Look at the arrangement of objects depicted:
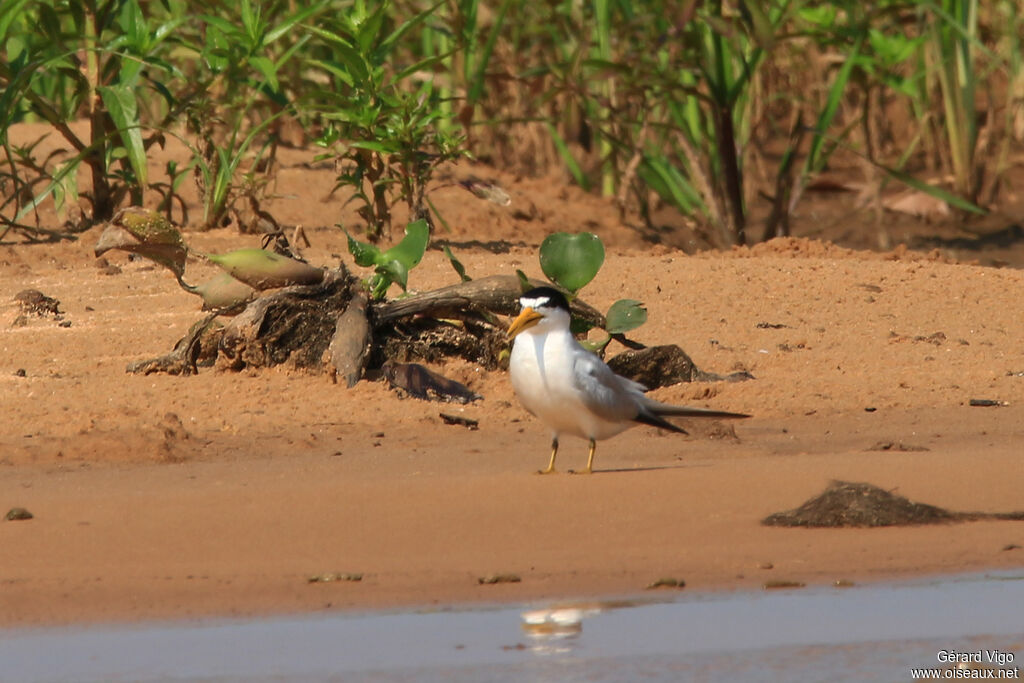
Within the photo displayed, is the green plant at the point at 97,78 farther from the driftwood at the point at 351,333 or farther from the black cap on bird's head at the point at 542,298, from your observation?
the black cap on bird's head at the point at 542,298

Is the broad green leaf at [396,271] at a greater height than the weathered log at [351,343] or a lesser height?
greater

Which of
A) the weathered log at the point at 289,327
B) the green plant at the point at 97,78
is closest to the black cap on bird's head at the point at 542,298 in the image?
the weathered log at the point at 289,327

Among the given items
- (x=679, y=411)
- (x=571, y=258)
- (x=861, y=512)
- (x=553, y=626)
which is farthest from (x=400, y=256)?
(x=553, y=626)

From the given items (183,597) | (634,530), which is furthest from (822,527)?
(183,597)

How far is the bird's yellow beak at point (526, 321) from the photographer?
4758 millimetres

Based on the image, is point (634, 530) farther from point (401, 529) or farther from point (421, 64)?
point (421, 64)

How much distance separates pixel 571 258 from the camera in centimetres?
561

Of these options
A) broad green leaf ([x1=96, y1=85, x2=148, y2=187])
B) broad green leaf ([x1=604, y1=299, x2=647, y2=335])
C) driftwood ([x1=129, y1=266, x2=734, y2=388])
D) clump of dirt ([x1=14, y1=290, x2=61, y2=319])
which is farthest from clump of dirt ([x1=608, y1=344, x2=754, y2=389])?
broad green leaf ([x1=96, y1=85, x2=148, y2=187])

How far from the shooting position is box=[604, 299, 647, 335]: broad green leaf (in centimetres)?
541

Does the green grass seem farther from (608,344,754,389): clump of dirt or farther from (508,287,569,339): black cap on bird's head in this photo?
(508,287,569,339): black cap on bird's head

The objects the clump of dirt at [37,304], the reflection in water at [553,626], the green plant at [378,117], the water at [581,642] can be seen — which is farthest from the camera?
the green plant at [378,117]

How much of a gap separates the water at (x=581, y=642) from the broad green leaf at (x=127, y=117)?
400cm

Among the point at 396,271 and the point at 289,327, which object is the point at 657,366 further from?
the point at 289,327

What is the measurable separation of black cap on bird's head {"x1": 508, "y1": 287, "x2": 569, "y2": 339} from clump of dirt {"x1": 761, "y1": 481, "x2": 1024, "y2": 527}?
3.42ft
